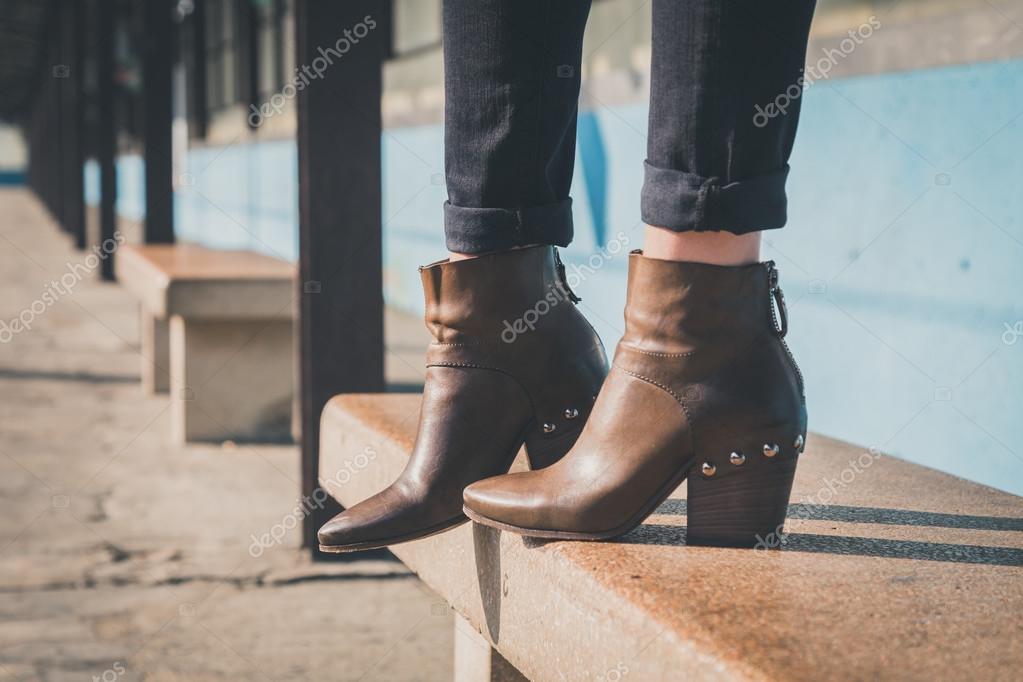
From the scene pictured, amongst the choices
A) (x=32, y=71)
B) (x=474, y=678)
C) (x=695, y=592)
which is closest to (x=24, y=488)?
(x=474, y=678)

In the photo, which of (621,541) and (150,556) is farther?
(150,556)

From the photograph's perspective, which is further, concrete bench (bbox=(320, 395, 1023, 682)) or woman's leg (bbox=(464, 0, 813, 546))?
woman's leg (bbox=(464, 0, 813, 546))

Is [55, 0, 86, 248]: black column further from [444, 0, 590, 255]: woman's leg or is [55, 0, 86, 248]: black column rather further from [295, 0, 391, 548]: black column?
[444, 0, 590, 255]: woman's leg

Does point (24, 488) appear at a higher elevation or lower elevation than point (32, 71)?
lower

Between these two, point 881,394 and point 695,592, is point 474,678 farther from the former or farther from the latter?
point 881,394

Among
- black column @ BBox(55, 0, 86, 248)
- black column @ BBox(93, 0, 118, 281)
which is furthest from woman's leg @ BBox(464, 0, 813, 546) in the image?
black column @ BBox(55, 0, 86, 248)

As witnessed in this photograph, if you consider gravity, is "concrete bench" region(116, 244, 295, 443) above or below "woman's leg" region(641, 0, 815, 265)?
below

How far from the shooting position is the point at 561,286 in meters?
1.23

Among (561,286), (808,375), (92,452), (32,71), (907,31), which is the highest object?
(32,71)

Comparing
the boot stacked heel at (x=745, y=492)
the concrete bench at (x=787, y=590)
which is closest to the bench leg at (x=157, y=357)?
the concrete bench at (x=787, y=590)

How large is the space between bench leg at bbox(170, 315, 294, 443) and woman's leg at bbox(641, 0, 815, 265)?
9.76 feet

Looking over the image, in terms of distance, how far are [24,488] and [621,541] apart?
2599 mm

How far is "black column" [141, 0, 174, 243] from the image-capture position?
6715mm

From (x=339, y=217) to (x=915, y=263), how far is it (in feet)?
4.08
